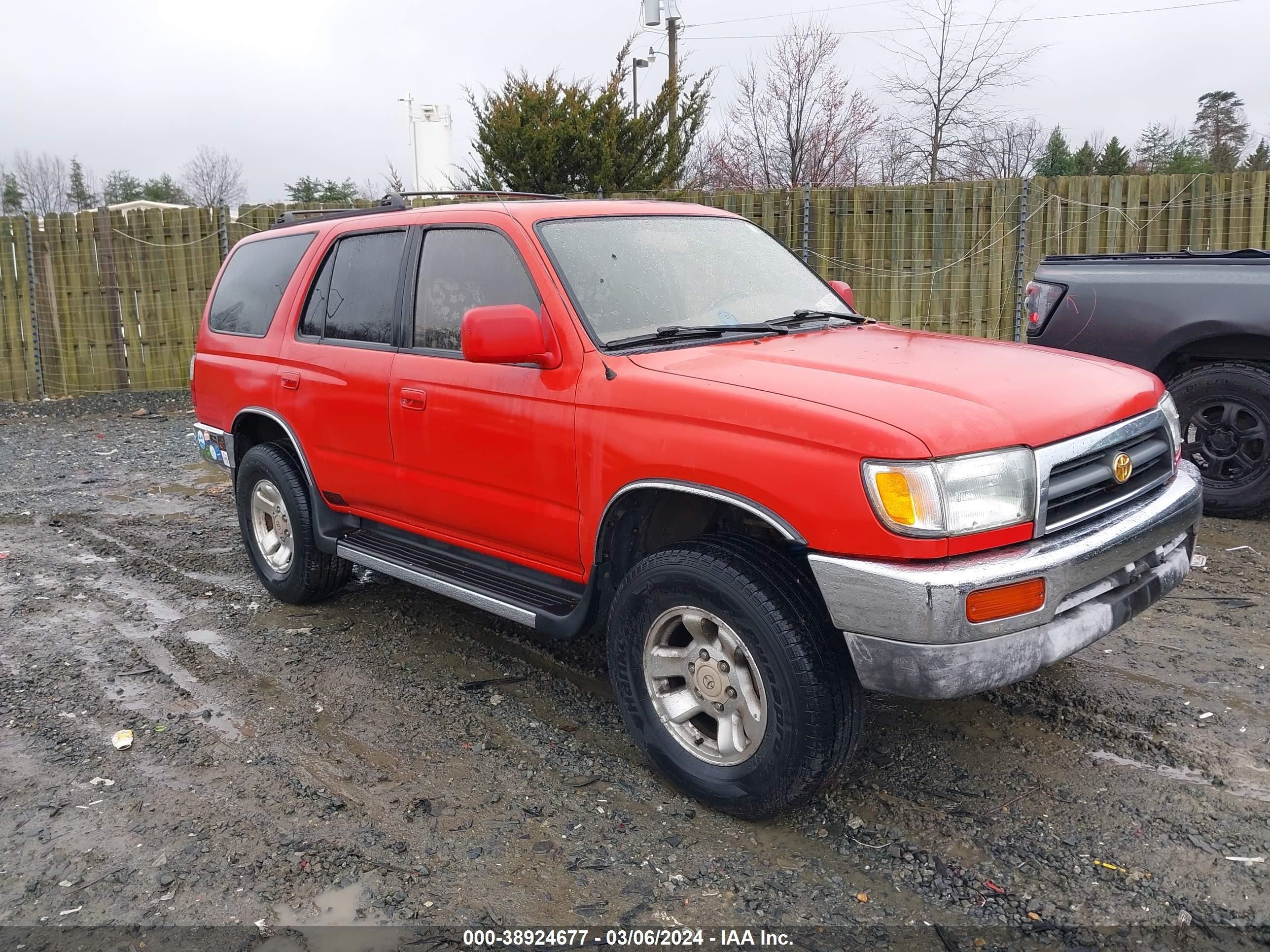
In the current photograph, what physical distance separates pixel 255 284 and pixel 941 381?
3915mm

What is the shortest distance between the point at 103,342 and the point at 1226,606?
12499mm

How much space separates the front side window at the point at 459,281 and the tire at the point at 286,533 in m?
1.35

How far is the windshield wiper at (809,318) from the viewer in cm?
403

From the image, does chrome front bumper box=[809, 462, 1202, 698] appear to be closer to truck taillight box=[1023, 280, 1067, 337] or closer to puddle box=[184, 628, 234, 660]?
puddle box=[184, 628, 234, 660]

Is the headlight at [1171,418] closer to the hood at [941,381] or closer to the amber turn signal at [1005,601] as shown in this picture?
the hood at [941,381]

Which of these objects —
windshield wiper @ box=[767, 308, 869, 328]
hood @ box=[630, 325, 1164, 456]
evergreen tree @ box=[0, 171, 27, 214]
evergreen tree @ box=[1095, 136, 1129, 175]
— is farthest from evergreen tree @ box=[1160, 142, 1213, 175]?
evergreen tree @ box=[0, 171, 27, 214]

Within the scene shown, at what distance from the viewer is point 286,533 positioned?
5.36m

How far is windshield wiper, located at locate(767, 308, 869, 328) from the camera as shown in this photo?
4.03 m

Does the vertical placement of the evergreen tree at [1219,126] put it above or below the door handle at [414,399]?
above

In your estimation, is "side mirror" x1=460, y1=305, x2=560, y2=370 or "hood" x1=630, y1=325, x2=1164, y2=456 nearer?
"hood" x1=630, y1=325, x2=1164, y2=456

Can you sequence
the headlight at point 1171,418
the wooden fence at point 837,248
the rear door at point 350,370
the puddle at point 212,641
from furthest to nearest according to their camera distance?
the wooden fence at point 837,248, the puddle at point 212,641, the rear door at point 350,370, the headlight at point 1171,418

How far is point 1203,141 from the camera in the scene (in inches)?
1542

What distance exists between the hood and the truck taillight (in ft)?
9.19

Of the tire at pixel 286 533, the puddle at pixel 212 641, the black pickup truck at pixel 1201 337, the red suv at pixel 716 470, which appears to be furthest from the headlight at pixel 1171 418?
the puddle at pixel 212 641
